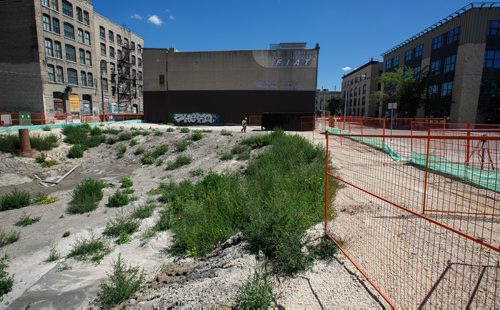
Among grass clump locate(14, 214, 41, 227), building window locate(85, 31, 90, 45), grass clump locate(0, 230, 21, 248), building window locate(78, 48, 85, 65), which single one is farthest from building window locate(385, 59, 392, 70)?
grass clump locate(0, 230, 21, 248)

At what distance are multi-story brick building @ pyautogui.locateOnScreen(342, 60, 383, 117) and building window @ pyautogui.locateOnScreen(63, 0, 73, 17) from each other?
193ft

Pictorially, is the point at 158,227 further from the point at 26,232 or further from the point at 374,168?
the point at 374,168

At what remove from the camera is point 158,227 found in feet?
31.0

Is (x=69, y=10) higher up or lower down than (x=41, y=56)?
→ higher up

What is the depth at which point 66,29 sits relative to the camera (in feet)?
149

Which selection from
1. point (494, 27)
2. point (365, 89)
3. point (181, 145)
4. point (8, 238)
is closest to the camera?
point (8, 238)

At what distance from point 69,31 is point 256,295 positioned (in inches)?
2304

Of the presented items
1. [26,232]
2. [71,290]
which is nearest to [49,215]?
[26,232]

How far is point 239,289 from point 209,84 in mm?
39430

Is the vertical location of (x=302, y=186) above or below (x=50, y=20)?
below

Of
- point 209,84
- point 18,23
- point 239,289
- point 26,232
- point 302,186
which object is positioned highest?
point 18,23

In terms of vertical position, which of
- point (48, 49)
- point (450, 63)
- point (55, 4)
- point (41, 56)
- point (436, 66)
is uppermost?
point (55, 4)

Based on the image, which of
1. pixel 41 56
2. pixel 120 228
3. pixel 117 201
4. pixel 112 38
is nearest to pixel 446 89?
pixel 117 201

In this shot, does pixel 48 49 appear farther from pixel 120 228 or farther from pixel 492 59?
pixel 492 59
